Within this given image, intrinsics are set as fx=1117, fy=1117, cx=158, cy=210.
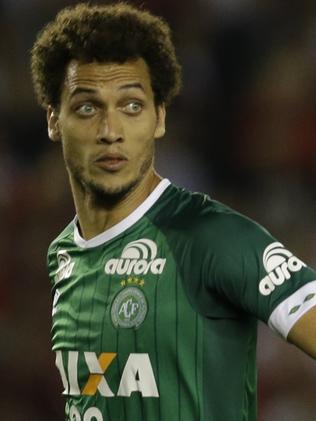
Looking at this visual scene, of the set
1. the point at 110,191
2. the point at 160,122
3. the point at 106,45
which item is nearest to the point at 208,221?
the point at 110,191

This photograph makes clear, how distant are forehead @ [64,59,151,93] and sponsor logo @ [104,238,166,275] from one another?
0.45 m

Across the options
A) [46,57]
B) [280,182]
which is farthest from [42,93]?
[280,182]

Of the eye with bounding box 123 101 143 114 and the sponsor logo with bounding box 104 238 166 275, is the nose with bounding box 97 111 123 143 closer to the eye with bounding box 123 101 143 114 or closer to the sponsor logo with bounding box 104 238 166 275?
the eye with bounding box 123 101 143 114

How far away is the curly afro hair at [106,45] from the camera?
10.4 feet

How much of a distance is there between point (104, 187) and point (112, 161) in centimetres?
10

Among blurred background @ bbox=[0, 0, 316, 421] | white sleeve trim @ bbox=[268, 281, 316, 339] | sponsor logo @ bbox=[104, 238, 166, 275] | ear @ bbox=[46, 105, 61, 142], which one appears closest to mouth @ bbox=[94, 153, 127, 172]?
sponsor logo @ bbox=[104, 238, 166, 275]

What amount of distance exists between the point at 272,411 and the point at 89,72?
2932mm

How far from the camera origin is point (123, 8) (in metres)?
3.39

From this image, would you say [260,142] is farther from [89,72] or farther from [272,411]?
[89,72]

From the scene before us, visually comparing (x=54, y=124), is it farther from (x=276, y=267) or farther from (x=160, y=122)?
(x=276, y=267)

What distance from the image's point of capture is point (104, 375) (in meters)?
2.99

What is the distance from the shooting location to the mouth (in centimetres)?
305

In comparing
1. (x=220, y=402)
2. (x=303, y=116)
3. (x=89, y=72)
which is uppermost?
(x=303, y=116)

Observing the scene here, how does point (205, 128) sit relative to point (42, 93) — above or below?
above
